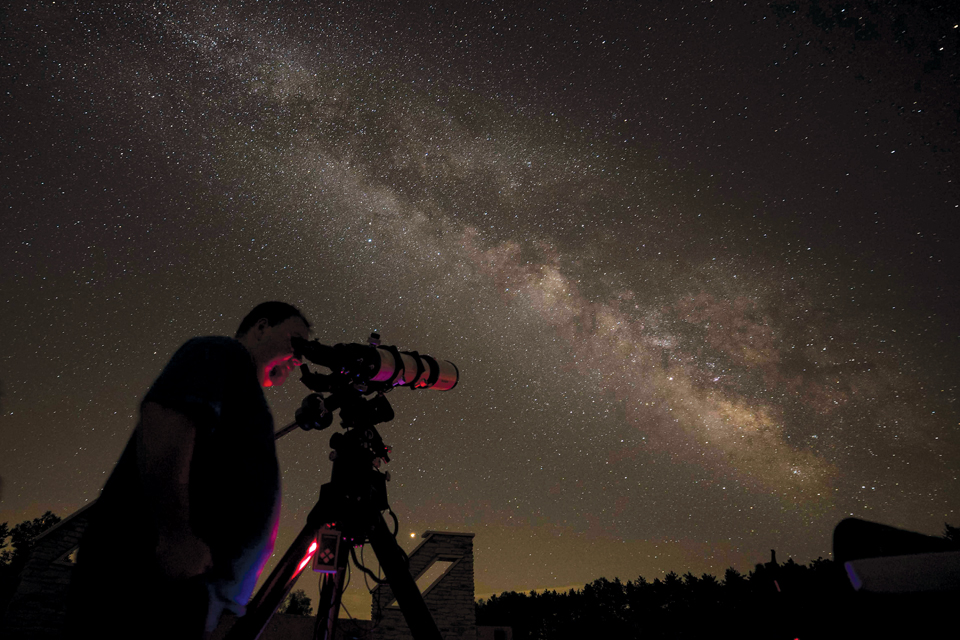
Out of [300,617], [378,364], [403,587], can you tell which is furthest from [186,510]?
[300,617]

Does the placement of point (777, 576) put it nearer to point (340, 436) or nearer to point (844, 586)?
point (844, 586)

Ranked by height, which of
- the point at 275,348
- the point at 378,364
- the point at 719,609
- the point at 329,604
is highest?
the point at 378,364

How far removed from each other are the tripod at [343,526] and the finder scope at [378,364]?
11 centimetres

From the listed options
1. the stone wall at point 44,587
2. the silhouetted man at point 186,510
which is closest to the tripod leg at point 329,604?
the silhouetted man at point 186,510

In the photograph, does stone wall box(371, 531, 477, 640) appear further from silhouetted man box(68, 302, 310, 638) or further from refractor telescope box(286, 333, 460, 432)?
silhouetted man box(68, 302, 310, 638)

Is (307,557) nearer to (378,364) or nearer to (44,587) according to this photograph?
(378,364)

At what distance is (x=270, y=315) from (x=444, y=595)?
343 inches

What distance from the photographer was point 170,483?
114cm

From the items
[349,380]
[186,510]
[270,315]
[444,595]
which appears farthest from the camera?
[444,595]

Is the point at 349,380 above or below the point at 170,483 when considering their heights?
above

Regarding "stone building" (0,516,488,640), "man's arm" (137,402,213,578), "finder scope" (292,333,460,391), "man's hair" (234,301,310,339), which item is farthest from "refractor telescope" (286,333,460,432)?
"stone building" (0,516,488,640)

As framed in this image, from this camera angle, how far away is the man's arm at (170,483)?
1.11m

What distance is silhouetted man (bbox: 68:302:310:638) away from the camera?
3.56 ft

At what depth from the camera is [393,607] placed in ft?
27.6
